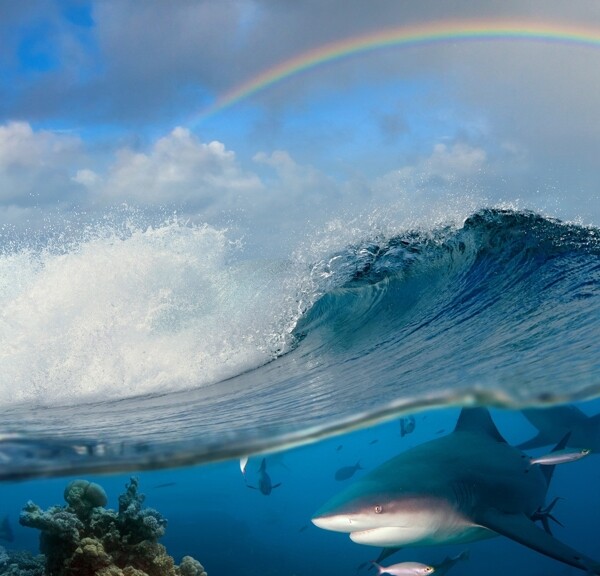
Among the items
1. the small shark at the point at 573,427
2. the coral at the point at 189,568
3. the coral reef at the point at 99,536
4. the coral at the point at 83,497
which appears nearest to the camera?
the coral reef at the point at 99,536

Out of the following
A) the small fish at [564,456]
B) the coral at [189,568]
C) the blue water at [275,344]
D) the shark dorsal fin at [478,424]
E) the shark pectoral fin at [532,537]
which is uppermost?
the blue water at [275,344]

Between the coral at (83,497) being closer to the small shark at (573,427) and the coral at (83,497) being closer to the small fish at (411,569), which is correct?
the small fish at (411,569)

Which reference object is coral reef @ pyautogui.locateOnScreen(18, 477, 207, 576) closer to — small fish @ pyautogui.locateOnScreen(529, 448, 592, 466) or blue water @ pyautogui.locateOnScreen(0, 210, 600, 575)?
blue water @ pyautogui.locateOnScreen(0, 210, 600, 575)

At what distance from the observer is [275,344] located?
8.23 metres

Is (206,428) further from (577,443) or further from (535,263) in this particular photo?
(577,443)

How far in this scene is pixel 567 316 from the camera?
5578 millimetres

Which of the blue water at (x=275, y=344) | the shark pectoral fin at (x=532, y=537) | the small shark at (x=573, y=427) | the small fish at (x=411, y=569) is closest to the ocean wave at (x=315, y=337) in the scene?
the blue water at (x=275, y=344)

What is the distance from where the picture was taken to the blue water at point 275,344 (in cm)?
359

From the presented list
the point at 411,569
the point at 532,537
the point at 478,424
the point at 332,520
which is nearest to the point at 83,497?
the point at 332,520

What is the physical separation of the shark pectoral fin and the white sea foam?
12.6 feet

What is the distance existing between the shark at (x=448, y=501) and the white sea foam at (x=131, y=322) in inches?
113

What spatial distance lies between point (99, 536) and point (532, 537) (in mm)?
4847

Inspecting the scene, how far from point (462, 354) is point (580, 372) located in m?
1.42

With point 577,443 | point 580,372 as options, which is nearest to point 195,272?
point 580,372
